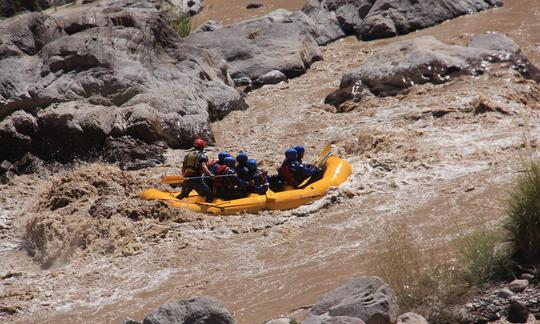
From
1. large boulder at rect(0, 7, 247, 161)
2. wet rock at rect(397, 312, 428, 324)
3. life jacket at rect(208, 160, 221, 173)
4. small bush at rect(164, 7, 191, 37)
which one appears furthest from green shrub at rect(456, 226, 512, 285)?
small bush at rect(164, 7, 191, 37)

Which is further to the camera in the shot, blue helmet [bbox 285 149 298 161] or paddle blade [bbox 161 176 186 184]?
paddle blade [bbox 161 176 186 184]

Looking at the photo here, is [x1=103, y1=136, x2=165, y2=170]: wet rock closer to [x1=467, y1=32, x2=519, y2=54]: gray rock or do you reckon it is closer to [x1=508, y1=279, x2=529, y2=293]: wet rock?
[x1=467, y1=32, x2=519, y2=54]: gray rock

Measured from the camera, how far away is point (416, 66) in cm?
1463

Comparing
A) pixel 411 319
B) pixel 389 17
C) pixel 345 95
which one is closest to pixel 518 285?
pixel 411 319

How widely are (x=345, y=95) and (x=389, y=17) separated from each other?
4315 millimetres

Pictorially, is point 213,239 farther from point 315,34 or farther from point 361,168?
point 315,34

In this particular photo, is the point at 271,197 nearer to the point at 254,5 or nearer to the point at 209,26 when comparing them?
the point at 209,26

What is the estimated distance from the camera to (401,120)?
13.3 meters

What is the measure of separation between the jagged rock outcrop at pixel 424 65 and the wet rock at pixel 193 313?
30.2ft

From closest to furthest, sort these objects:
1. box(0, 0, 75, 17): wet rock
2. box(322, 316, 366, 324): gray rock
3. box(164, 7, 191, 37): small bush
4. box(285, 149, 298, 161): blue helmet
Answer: box(322, 316, 366, 324): gray rock
box(285, 149, 298, 161): blue helmet
box(164, 7, 191, 37): small bush
box(0, 0, 75, 17): wet rock

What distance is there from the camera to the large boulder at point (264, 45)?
1712 centimetres

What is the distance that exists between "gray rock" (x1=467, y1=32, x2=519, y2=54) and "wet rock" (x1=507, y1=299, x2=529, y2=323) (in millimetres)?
9814

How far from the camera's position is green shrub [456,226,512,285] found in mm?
6008

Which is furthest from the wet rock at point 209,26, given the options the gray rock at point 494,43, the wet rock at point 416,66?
the gray rock at point 494,43
